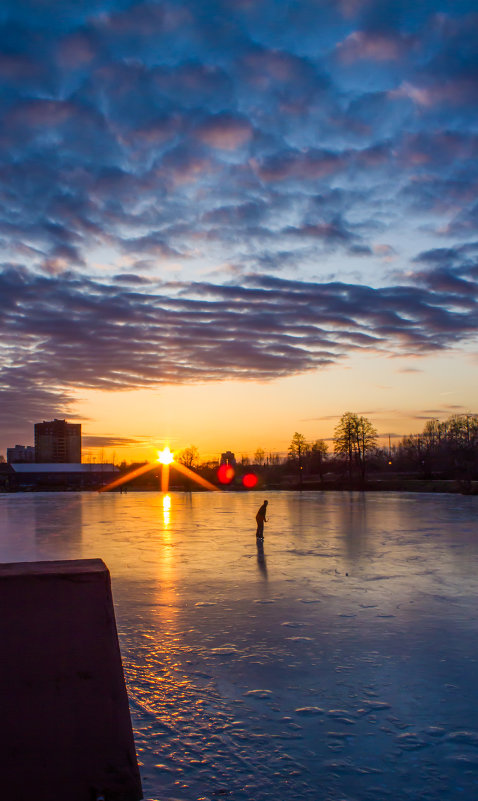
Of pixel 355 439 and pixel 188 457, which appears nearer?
pixel 355 439

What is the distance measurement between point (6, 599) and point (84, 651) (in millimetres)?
504

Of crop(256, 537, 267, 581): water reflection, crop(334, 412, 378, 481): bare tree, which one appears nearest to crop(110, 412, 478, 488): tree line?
crop(334, 412, 378, 481): bare tree

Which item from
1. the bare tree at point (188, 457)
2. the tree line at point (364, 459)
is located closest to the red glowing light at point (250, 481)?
the tree line at point (364, 459)

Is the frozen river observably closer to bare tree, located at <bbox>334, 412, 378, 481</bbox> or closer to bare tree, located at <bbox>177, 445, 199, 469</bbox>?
bare tree, located at <bbox>334, 412, 378, 481</bbox>

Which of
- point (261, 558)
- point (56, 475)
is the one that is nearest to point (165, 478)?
point (56, 475)

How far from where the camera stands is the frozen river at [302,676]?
4.24 m

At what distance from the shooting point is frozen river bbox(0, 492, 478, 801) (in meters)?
4.24

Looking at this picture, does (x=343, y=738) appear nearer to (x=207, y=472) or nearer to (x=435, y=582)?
(x=435, y=582)

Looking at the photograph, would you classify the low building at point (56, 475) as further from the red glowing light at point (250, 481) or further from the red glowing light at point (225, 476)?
the red glowing light at point (250, 481)

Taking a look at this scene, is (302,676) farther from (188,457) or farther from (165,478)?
(188,457)

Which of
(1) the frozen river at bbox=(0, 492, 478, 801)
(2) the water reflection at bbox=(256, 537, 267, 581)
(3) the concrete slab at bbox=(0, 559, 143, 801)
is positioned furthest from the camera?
(2) the water reflection at bbox=(256, 537, 267, 581)

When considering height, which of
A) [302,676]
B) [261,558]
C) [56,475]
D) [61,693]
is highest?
[61,693]

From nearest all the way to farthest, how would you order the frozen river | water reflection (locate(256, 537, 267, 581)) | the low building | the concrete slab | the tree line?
the concrete slab
the frozen river
water reflection (locate(256, 537, 267, 581))
the tree line
the low building

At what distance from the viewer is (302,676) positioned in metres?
6.21
